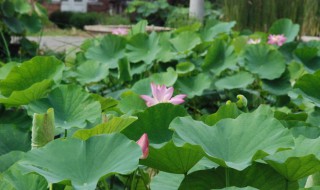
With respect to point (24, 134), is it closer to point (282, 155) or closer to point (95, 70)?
point (282, 155)

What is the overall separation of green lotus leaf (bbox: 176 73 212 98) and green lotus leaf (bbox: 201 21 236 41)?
1.66 ft

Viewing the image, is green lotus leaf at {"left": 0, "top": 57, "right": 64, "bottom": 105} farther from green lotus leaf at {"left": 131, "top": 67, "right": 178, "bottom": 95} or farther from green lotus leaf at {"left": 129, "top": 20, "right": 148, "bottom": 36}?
green lotus leaf at {"left": 129, "top": 20, "right": 148, "bottom": 36}

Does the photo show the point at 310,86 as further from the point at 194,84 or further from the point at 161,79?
the point at 194,84

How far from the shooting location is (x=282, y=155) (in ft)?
2.25

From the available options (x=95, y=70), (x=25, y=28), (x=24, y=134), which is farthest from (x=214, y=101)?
(x=25, y=28)

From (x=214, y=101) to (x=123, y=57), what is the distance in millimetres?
383

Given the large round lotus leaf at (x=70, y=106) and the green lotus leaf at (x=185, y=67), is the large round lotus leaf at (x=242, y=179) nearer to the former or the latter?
the large round lotus leaf at (x=70, y=106)

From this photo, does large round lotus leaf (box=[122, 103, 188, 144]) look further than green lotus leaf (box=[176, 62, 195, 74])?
No

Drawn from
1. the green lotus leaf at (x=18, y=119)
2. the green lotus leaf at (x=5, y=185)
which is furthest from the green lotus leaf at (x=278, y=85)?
the green lotus leaf at (x=5, y=185)

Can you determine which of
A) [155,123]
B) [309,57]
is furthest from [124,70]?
[155,123]

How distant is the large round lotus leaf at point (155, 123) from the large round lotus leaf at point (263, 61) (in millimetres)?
1190

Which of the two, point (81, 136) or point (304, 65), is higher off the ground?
point (81, 136)

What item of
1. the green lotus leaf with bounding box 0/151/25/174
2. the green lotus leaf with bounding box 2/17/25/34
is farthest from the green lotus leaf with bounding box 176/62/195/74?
the green lotus leaf with bounding box 2/17/25/34

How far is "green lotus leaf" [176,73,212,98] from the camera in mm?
1854
